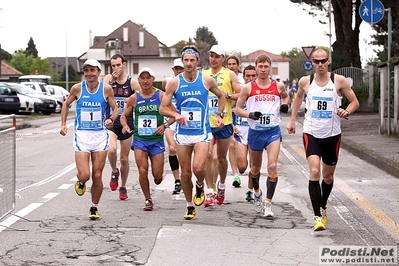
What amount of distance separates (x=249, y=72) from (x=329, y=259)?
17.9ft

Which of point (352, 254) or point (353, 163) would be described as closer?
point (352, 254)

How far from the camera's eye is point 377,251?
818 cm

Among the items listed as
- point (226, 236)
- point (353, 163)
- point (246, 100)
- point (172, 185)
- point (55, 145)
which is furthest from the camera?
point (55, 145)

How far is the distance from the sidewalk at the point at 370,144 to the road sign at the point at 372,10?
3.15m

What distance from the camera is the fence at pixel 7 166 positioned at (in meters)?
10.3

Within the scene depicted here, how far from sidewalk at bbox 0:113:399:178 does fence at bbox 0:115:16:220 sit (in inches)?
5.7

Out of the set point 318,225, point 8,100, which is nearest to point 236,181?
point 318,225

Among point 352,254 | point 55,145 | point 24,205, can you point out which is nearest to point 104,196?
point 24,205

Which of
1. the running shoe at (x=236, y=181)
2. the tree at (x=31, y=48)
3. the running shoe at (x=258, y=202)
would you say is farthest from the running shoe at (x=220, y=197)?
the tree at (x=31, y=48)

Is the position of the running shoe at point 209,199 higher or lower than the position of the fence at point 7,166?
lower

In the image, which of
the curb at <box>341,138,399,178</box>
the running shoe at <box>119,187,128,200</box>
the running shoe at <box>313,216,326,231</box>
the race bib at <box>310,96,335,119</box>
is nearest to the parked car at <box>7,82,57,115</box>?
the curb at <box>341,138,399,178</box>

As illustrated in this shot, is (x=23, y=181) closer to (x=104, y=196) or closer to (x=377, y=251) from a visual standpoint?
(x=104, y=196)

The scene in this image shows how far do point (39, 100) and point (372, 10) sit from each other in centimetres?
2635

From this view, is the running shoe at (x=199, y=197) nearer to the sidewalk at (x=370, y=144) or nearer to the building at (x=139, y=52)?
the sidewalk at (x=370, y=144)
